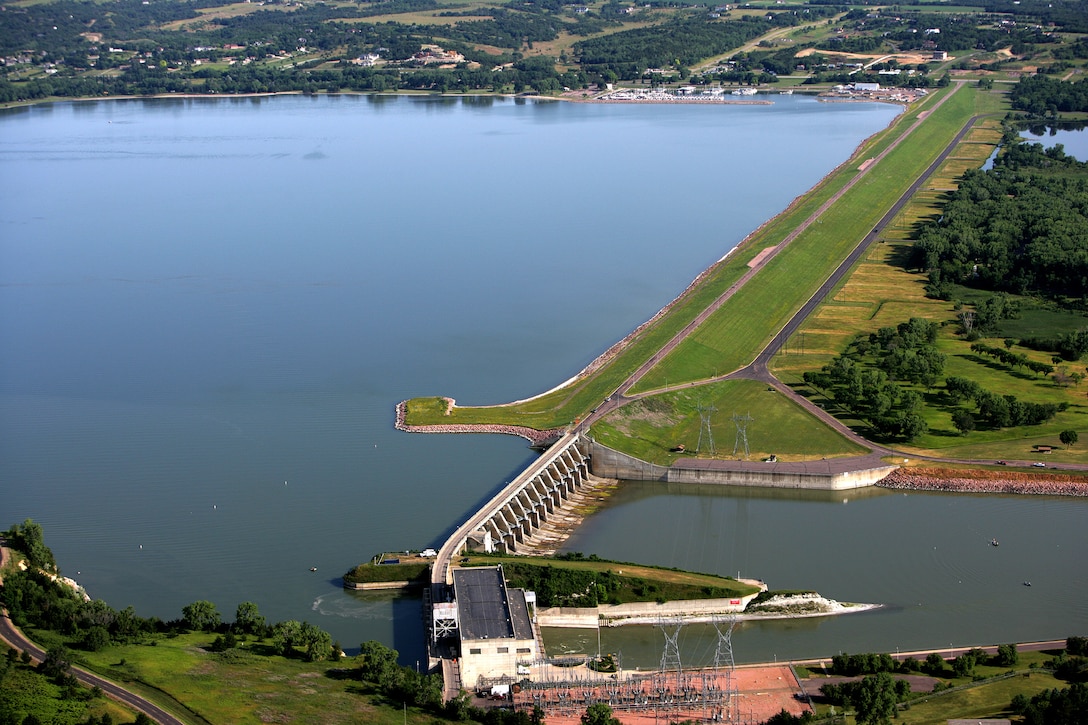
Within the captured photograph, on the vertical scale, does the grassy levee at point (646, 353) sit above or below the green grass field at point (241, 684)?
above

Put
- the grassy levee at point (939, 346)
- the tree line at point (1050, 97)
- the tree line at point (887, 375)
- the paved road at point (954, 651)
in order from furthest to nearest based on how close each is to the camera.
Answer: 1. the tree line at point (1050, 97)
2. the tree line at point (887, 375)
3. the grassy levee at point (939, 346)
4. the paved road at point (954, 651)

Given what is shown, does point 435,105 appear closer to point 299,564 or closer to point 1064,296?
point 1064,296

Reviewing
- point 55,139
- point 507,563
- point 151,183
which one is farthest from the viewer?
point 55,139

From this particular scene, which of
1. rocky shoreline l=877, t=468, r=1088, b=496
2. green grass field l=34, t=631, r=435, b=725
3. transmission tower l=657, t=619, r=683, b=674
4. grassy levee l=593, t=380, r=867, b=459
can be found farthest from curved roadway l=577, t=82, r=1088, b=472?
green grass field l=34, t=631, r=435, b=725

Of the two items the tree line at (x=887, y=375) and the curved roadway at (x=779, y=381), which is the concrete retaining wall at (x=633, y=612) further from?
the tree line at (x=887, y=375)

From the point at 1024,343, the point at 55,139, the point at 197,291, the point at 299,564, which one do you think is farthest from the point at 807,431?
the point at 55,139

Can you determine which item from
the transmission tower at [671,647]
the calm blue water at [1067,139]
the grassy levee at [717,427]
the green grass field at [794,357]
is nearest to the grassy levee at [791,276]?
the green grass field at [794,357]
